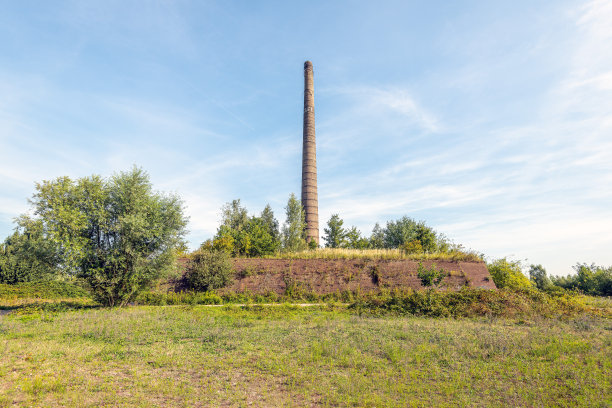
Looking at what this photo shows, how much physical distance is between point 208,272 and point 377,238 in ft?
112

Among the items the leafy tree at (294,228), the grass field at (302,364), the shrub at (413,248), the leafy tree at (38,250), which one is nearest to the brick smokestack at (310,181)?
the leafy tree at (294,228)

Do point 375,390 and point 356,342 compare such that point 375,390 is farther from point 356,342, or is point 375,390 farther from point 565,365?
point 565,365

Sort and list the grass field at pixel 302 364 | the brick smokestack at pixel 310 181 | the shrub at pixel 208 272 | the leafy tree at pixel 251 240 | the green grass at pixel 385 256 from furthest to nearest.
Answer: the brick smokestack at pixel 310 181
the leafy tree at pixel 251 240
the green grass at pixel 385 256
the shrub at pixel 208 272
the grass field at pixel 302 364

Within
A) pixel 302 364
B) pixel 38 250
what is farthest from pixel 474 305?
pixel 38 250

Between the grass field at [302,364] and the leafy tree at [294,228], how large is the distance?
24.2 meters

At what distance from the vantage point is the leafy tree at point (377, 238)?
49959 millimetres

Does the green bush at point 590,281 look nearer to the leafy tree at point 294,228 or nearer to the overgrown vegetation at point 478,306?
the overgrown vegetation at point 478,306

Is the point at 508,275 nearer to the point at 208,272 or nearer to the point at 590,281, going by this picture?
the point at 590,281

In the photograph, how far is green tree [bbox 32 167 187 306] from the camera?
56.6 feet

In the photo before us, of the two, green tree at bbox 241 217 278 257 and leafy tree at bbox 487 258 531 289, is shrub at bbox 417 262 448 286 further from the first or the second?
green tree at bbox 241 217 278 257

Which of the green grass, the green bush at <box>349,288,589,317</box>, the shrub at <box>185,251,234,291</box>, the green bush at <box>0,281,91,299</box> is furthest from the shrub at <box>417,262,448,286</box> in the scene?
the green bush at <box>0,281,91,299</box>

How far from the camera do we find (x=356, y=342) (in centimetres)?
979

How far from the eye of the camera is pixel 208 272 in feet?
77.5

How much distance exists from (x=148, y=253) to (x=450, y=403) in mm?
17071
